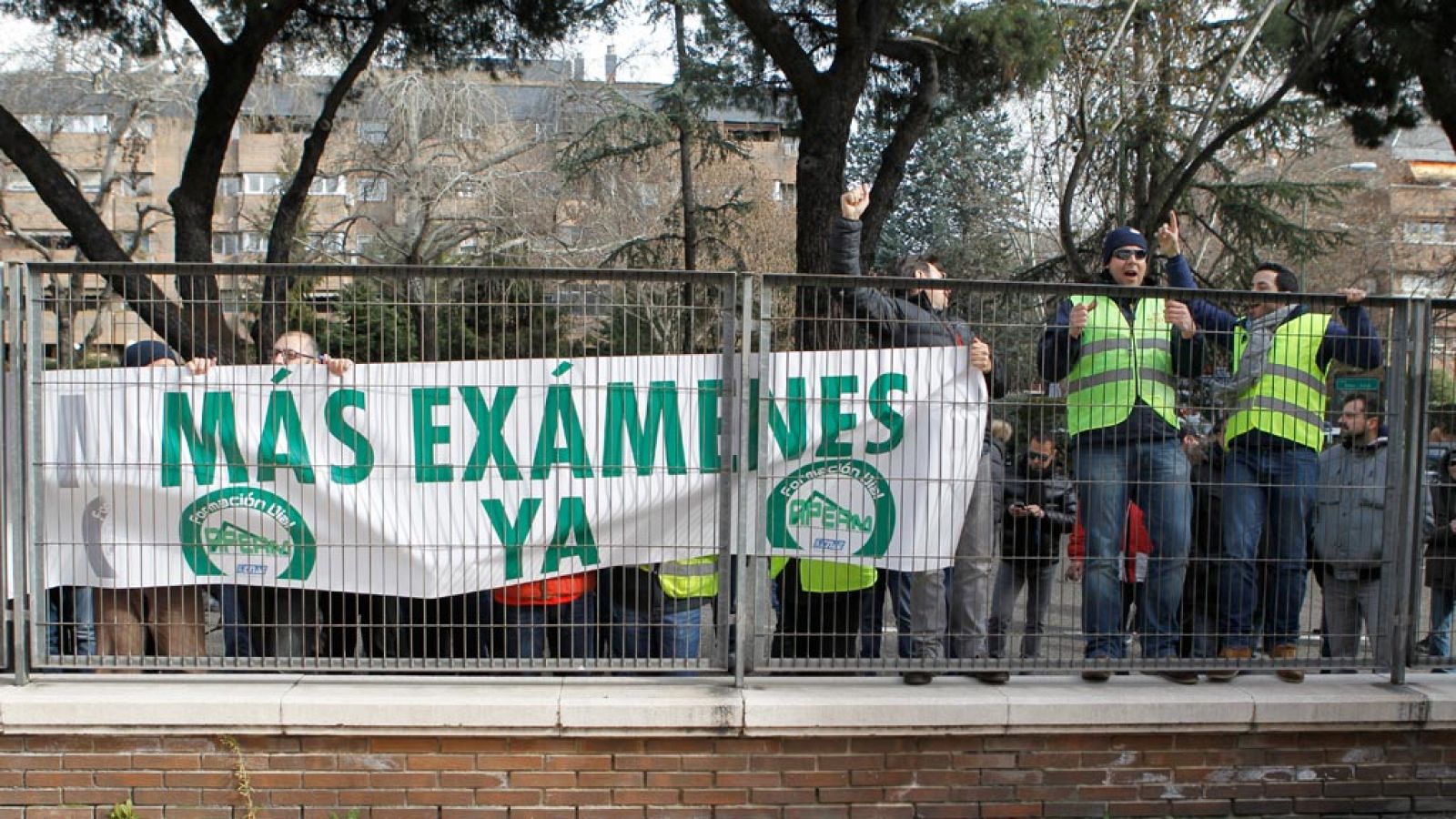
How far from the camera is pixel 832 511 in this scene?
16.4ft

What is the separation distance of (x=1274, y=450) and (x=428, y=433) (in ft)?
11.3

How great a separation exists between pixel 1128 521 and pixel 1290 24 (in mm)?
12100

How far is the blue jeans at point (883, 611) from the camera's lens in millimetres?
5281

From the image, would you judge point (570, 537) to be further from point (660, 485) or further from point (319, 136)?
point (319, 136)

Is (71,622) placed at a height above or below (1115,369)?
below

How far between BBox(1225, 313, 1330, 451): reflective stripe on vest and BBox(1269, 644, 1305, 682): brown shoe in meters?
0.85

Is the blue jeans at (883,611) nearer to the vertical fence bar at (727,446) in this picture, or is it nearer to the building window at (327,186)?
the vertical fence bar at (727,446)

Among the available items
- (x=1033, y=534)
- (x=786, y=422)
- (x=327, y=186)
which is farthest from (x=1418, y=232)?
(x=786, y=422)

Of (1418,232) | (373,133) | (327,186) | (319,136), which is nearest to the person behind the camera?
(319,136)

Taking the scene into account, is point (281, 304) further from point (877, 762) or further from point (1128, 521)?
point (1128, 521)

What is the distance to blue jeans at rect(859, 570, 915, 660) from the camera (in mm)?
5281

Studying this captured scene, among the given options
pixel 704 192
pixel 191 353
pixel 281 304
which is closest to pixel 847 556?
pixel 281 304

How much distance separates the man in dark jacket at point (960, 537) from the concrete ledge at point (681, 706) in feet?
0.53

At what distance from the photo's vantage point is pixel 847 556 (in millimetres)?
5027
